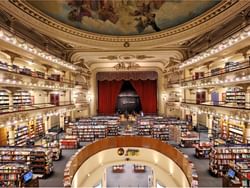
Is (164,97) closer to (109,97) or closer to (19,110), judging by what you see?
(109,97)

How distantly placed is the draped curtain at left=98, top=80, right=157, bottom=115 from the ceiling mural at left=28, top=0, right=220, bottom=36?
10.5 metres

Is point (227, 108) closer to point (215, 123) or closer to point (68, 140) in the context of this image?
point (215, 123)

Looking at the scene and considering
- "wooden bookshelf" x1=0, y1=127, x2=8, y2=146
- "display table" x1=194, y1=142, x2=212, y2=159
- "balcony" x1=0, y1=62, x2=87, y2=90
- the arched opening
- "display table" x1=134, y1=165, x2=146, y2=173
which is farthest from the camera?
the arched opening

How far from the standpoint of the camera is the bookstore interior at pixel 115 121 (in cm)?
885

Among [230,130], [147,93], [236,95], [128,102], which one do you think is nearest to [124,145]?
[230,130]

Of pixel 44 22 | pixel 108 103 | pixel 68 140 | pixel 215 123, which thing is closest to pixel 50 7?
pixel 44 22

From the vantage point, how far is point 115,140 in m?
13.7

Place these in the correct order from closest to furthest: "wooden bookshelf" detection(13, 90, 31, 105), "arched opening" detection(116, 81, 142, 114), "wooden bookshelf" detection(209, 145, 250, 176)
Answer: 1. "wooden bookshelf" detection(209, 145, 250, 176)
2. "wooden bookshelf" detection(13, 90, 31, 105)
3. "arched opening" detection(116, 81, 142, 114)

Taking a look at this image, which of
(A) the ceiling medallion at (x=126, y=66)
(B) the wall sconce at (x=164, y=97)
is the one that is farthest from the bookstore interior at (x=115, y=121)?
(A) the ceiling medallion at (x=126, y=66)

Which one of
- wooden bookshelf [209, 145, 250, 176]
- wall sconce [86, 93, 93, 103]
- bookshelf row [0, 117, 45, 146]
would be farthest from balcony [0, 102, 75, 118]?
wooden bookshelf [209, 145, 250, 176]

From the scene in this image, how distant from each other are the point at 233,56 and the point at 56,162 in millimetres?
10523

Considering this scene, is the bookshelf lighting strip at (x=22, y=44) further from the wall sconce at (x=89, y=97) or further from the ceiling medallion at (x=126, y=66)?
the ceiling medallion at (x=126, y=66)

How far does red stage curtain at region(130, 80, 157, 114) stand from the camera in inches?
962

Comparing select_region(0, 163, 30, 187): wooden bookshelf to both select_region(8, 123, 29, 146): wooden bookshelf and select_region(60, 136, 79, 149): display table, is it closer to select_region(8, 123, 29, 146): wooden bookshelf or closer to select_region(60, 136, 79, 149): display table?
select_region(8, 123, 29, 146): wooden bookshelf
